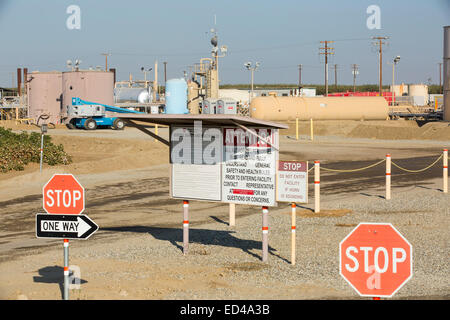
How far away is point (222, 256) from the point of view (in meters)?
12.8

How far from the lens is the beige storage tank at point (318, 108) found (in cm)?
6038

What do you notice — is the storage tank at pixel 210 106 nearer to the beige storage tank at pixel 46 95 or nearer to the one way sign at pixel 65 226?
the beige storage tank at pixel 46 95

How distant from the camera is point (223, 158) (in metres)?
12.8

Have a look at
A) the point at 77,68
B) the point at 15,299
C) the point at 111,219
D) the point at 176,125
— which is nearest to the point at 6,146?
the point at 111,219

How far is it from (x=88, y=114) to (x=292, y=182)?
46.9m

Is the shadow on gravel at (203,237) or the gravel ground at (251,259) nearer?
the gravel ground at (251,259)

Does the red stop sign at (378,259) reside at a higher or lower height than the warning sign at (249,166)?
lower

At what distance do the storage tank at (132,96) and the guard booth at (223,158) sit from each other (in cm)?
5491

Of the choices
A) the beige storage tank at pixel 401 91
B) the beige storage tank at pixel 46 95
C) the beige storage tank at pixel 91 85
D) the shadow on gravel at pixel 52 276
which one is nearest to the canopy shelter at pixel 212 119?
the shadow on gravel at pixel 52 276

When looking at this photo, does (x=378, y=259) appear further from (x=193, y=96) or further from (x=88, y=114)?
(x=193, y=96)

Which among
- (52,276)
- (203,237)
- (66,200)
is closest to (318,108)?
(203,237)

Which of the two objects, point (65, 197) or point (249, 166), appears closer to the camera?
point (65, 197)

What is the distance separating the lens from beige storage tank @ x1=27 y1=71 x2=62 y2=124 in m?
65.5
